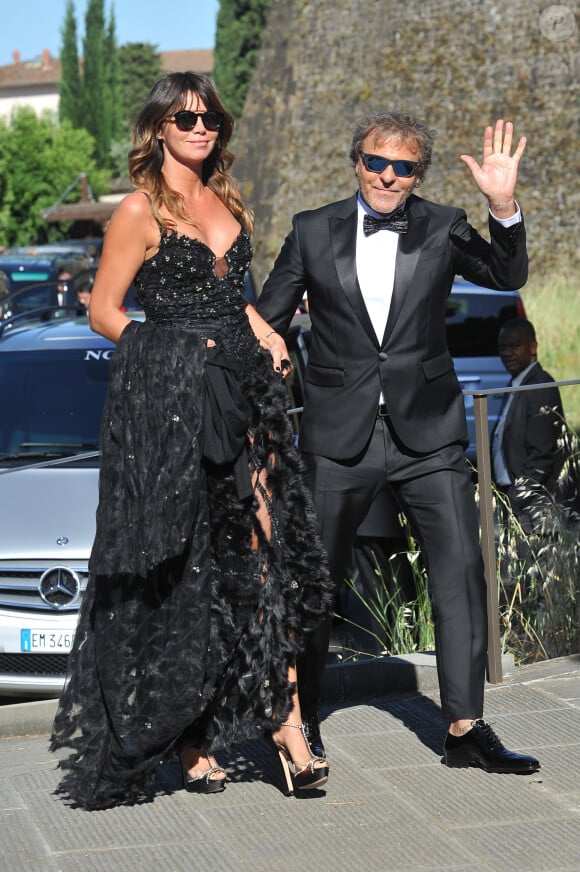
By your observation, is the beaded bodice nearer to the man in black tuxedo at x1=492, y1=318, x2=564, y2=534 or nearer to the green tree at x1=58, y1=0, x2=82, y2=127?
the man in black tuxedo at x1=492, y1=318, x2=564, y2=534

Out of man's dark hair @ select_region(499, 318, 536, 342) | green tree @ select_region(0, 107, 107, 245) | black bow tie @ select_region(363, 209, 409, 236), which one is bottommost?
green tree @ select_region(0, 107, 107, 245)

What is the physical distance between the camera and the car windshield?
715 cm

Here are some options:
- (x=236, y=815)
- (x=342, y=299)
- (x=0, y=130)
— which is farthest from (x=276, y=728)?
(x=0, y=130)

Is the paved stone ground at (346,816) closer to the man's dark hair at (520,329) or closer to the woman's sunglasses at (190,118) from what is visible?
the woman's sunglasses at (190,118)

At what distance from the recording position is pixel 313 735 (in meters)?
4.58

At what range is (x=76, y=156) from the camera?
6562cm

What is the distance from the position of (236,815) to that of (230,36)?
75.4 meters

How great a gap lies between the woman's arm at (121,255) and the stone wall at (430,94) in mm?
25902

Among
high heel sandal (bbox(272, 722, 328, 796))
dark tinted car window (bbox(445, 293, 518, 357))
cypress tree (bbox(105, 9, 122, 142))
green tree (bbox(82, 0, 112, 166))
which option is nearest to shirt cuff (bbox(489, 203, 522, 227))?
high heel sandal (bbox(272, 722, 328, 796))

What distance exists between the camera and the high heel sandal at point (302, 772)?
4.34 metres

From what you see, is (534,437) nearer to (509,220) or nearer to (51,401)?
(51,401)

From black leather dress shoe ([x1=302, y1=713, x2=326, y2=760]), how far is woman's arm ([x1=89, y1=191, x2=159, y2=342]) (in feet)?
4.48

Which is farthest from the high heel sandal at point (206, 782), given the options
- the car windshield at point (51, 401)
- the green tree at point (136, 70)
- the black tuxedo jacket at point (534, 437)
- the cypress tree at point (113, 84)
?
the green tree at point (136, 70)

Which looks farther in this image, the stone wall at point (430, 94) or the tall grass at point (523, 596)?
the stone wall at point (430, 94)
